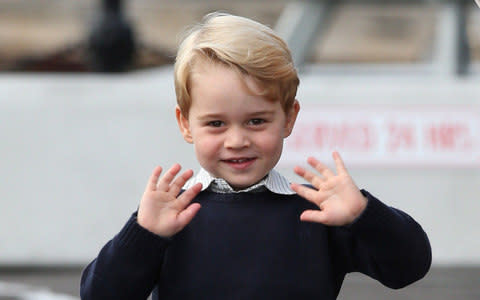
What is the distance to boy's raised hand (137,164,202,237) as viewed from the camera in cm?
215

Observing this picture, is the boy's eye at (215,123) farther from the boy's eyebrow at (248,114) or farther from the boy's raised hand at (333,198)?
the boy's raised hand at (333,198)

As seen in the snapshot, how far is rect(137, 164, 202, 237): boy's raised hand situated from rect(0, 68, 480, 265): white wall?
4219mm

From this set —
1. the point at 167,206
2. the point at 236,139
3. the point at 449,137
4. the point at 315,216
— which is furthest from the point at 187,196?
the point at 449,137

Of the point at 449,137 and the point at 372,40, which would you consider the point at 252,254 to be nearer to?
the point at 449,137

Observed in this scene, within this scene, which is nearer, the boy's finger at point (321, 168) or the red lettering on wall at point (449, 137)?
the boy's finger at point (321, 168)

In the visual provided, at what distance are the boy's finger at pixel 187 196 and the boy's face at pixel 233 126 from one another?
0.06m

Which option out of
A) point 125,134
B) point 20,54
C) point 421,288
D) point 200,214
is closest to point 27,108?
point 125,134

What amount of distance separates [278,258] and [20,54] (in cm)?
1674

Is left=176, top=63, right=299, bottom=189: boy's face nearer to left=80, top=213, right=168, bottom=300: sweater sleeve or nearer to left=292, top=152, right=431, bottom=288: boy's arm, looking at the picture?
left=292, top=152, right=431, bottom=288: boy's arm

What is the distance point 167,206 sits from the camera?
218cm

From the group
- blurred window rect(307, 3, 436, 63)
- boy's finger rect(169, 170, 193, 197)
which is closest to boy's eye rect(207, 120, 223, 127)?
boy's finger rect(169, 170, 193, 197)

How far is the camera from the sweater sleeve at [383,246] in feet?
7.06

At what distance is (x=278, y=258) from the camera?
2.20 m

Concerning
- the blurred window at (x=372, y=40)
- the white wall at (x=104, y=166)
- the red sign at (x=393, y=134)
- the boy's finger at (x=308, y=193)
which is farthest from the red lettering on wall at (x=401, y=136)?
the blurred window at (x=372, y=40)
